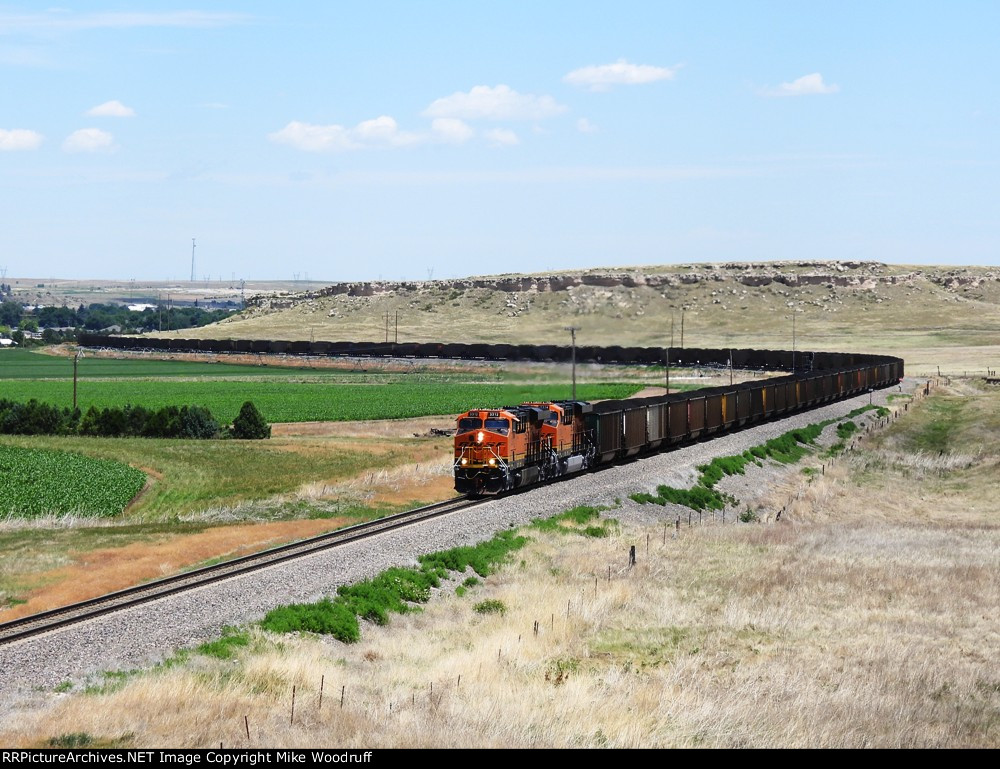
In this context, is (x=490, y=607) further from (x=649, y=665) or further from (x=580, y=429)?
(x=580, y=429)

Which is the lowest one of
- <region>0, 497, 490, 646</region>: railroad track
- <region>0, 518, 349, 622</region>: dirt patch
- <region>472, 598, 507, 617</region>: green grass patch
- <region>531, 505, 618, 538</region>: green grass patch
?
<region>472, 598, 507, 617</region>: green grass patch

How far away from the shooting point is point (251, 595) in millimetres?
27172

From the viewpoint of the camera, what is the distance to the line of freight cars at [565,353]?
12700cm

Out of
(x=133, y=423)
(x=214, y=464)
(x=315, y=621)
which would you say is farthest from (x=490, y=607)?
(x=133, y=423)

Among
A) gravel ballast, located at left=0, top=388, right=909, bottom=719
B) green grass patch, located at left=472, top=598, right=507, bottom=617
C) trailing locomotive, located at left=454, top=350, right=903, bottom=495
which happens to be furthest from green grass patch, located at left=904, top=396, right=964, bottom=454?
green grass patch, located at left=472, top=598, right=507, bottom=617

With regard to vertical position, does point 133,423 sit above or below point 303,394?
above

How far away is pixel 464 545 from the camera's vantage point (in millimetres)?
34250

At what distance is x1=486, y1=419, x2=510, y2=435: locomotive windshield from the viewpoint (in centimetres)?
4109

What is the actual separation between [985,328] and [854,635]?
18697 centimetres

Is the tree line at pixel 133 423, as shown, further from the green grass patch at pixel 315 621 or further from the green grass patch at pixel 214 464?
the green grass patch at pixel 315 621

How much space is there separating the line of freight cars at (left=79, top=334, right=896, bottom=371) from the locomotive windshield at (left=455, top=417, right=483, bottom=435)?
82.0m

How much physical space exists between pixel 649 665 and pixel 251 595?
31.1ft

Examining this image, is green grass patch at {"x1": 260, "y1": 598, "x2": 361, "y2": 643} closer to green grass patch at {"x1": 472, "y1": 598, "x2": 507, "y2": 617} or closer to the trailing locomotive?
green grass patch at {"x1": 472, "y1": 598, "x2": 507, "y2": 617}
